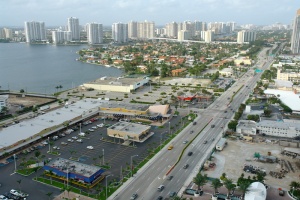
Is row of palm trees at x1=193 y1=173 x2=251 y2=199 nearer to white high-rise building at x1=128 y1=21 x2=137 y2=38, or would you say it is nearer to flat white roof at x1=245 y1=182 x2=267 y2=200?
flat white roof at x1=245 y1=182 x2=267 y2=200

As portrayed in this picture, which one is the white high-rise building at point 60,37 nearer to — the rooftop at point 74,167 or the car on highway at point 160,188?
the rooftop at point 74,167

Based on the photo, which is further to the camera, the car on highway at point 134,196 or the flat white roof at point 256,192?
the car on highway at point 134,196

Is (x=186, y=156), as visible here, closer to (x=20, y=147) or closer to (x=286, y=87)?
(x=20, y=147)

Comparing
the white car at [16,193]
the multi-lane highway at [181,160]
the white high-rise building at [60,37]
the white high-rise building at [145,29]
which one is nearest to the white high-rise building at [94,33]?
the white high-rise building at [60,37]

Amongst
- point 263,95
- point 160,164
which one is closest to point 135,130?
point 160,164

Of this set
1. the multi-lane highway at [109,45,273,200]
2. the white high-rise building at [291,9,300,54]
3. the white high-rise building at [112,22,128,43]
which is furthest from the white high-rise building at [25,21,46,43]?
the multi-lane highway at [109,45,273,200]

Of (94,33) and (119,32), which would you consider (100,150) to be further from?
(119,32)
